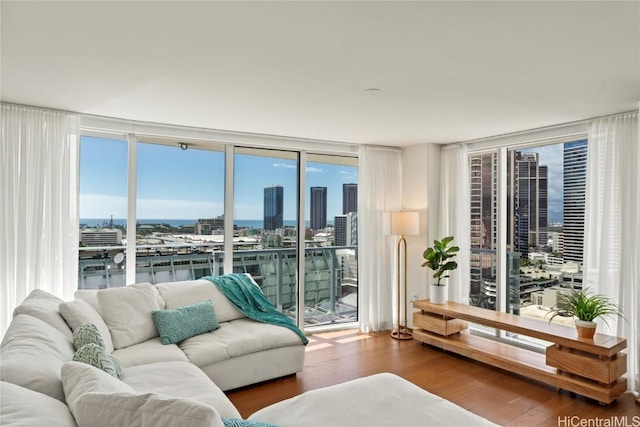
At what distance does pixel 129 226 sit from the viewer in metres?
4.15

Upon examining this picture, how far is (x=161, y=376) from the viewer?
2.60 m

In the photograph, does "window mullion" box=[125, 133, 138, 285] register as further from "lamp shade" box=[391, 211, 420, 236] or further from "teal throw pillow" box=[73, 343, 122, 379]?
"lamp shade" box=[391, 211, 420, 236]

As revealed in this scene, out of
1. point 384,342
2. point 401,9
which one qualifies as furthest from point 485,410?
point 401,9

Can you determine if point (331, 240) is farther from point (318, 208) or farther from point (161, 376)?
point (161, 376)

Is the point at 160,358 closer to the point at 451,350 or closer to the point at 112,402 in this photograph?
the point at 112,402

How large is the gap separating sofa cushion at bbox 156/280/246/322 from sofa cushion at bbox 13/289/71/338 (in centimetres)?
112

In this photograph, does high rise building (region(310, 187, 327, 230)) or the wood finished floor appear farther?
high rise building (region(310, 187, 327, 230))

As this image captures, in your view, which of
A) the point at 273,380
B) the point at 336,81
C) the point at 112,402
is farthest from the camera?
the point at 273,380

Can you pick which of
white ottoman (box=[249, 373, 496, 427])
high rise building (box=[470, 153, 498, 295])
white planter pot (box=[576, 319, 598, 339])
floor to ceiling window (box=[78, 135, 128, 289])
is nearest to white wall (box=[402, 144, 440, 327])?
high rise building (box=[470, 153, 498, 295])

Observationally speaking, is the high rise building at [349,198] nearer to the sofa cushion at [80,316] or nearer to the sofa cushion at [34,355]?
the sofa cushion at [80,316]

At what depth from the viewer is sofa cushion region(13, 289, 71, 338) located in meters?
2.46

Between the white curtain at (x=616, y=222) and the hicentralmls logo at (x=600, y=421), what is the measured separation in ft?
1.71

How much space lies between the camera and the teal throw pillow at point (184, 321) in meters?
3.39

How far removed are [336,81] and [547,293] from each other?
3451 mm
